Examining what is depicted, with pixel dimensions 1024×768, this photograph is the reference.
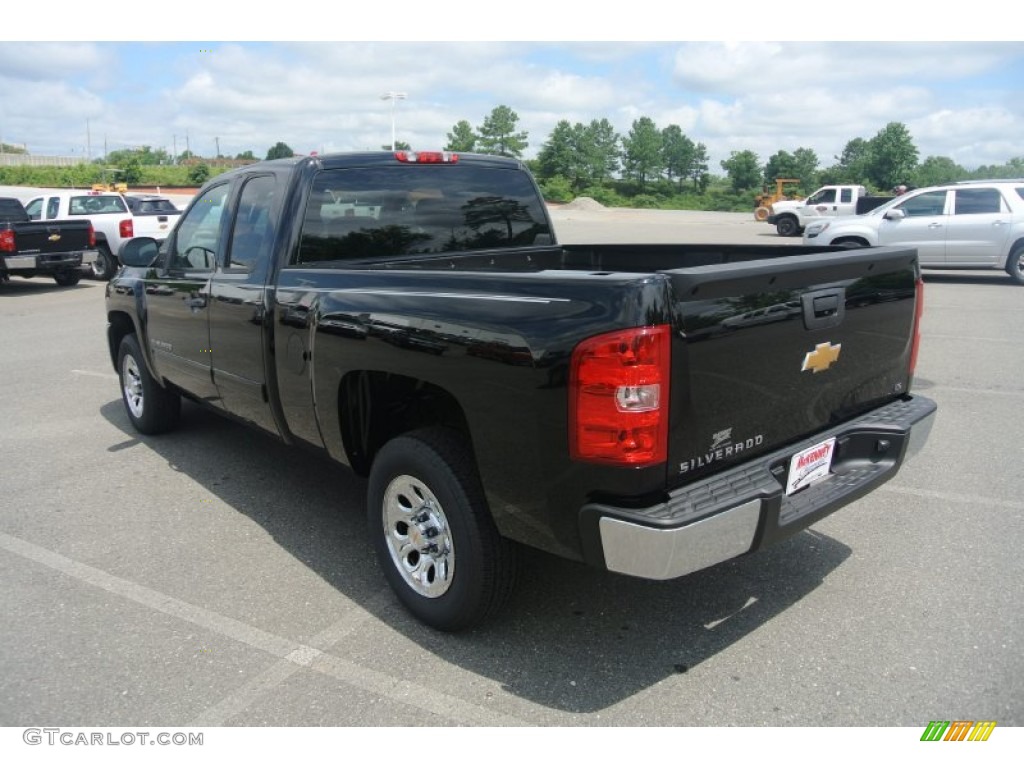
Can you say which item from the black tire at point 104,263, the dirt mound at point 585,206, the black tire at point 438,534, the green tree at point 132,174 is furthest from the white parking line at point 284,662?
the green tree at point 132,174

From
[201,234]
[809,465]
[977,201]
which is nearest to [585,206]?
[977,201]

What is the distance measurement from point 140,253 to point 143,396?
110 centimetres

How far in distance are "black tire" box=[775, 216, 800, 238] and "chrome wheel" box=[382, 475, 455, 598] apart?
2822 centimetres

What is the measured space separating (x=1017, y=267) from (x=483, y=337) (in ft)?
48.7

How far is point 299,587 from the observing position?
11.8 ft

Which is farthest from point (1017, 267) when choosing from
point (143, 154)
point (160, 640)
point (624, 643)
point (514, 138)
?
point (143, 154)

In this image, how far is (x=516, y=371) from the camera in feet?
8.45

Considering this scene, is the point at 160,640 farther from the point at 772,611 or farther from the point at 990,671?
the point at 990,671

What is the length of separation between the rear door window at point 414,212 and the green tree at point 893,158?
7795 centimetres

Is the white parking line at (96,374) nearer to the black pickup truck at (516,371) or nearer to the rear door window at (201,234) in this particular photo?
the rear door window at (201,234)

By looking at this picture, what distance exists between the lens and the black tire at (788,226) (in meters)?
28.7

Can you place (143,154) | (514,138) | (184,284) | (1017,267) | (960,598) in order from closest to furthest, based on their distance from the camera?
(960,598)
(184,284)
(1017,267)
(514,138)
(143,154)

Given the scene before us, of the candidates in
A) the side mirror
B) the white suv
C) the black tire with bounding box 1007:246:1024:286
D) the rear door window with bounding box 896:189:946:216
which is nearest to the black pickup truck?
the side mirror

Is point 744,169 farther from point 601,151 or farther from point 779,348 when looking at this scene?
point 779,348
